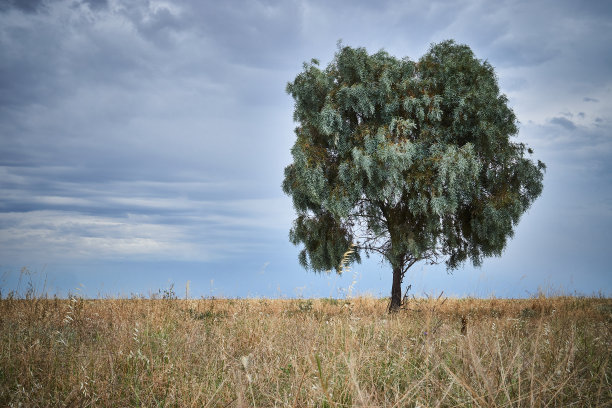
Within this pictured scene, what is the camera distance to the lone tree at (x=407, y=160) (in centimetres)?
1236

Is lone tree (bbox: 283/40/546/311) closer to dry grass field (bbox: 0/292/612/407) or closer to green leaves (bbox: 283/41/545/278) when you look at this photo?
green leaves (bbox: 283/41/545/278)

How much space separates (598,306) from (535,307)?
195 cm

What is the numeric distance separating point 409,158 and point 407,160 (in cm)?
12

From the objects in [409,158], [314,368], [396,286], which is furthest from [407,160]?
[314,368]

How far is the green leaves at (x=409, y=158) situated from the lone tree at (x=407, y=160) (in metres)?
0.03

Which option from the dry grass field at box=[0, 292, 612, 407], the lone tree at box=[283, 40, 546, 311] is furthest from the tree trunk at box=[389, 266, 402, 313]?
the dry grass field at box=[0, 292, 612, 407]

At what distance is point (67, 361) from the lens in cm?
534

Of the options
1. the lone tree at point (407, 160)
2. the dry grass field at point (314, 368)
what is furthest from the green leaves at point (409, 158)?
the dry grass field at point (314, 368)

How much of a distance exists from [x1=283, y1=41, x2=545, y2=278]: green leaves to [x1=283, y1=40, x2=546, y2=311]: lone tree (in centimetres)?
3

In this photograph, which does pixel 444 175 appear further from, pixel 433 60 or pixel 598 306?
pixel 598 306

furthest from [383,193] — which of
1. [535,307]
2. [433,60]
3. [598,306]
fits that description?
[598,306]

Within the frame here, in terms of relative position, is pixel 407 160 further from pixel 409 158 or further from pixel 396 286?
pixel 396 286

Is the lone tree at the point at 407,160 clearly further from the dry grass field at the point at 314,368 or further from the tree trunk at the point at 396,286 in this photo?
the dry grass field at the point at 314,368

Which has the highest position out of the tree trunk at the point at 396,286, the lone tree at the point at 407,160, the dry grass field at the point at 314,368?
the lone tree at the point at 407,160
